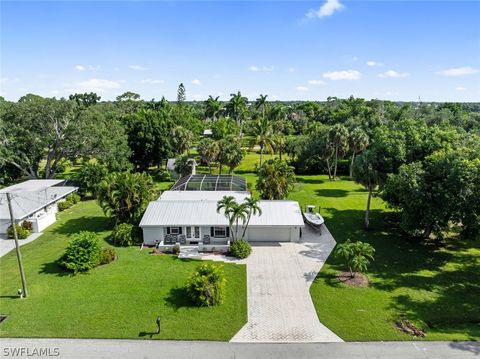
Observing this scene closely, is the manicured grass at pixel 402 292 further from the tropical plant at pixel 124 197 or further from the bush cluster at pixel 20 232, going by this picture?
the bush cluster at pixel 20 232

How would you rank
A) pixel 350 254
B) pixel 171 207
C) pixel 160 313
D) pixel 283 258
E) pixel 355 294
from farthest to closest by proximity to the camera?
pixel 171 207
pixel 283 258
pixel 350 254
pixel 355 294
pixel 160 313

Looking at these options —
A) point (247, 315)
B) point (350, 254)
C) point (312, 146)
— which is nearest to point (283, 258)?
point (350, 254)

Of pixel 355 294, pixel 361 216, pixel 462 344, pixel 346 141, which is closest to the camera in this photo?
pixel 462 344

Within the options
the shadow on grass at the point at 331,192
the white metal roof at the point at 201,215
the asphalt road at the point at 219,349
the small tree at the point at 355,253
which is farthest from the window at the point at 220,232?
the shadow on grass at the point at 331,192

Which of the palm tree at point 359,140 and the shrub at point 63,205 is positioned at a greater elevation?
the palm tree at point 359,140

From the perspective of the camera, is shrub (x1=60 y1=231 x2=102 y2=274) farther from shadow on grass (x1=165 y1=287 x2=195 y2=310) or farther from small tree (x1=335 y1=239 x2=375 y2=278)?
small tree (x1=335 y1=239 x2=375 y2=278)

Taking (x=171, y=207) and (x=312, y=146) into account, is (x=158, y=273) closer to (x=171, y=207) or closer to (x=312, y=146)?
(x=171, y=207)

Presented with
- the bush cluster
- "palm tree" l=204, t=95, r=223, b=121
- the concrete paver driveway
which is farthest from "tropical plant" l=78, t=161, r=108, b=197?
"palm tree" l=204, t=95, r=223, b=121
